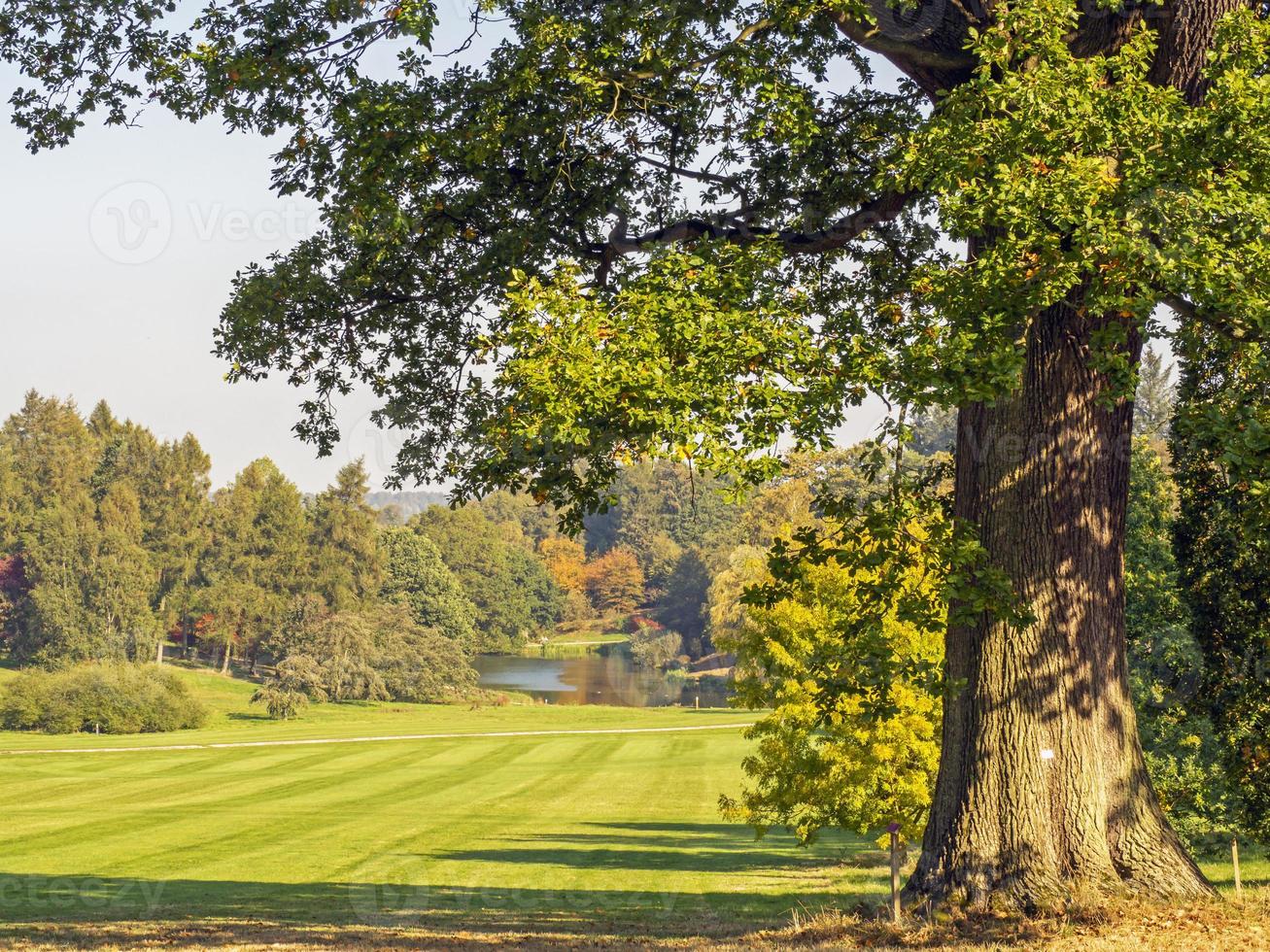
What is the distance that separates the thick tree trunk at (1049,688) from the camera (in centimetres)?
977

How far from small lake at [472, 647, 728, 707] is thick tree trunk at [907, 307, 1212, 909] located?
57.3 meters

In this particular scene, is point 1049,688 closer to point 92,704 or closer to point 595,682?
point 92,704

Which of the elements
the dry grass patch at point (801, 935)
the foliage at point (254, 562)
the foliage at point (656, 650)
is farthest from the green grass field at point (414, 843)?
the foliage at point (656, 650)

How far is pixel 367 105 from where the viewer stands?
34.7ft

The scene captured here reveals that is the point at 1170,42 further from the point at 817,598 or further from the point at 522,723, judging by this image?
the point at 522,723

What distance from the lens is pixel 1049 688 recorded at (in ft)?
32.8

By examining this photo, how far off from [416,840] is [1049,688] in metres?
20.3

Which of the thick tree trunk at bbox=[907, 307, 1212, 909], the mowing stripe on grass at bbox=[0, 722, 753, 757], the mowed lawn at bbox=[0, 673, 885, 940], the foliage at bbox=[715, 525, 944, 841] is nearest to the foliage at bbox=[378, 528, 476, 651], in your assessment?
the mowing stripe on grass at bbox=[0, 722, 753, 757]

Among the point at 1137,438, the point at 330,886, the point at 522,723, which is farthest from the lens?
the point at 522,723

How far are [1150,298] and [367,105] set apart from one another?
20.7 ft

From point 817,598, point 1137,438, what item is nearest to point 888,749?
point 817,598

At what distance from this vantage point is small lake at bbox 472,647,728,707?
80.1 metres

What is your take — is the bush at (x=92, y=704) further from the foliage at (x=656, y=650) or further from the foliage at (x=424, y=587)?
the foliage at (x=656, y=650)

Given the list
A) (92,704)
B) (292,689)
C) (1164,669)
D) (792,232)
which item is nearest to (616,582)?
(292,689)
